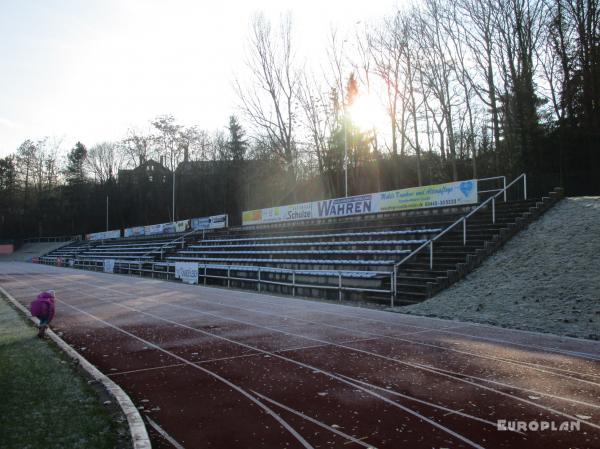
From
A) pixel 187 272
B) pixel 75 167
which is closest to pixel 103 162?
pixel 75 167

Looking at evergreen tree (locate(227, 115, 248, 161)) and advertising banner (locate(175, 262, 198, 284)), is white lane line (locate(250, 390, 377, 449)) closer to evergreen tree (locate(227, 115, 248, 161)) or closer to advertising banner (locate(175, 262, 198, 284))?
advertising banner (locate(175, 262, 198, 284))

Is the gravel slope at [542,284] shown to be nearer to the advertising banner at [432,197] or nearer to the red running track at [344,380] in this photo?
the red running track at [344,380]

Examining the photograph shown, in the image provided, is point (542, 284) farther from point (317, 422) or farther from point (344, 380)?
point (317, 422)

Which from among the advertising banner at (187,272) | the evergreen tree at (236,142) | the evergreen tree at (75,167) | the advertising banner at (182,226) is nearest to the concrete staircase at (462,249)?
the advertising banner at (187,272)

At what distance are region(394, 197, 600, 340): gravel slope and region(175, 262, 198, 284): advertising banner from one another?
546 inches

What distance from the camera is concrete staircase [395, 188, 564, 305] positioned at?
47.1 feet

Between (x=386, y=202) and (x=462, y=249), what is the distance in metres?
6.62

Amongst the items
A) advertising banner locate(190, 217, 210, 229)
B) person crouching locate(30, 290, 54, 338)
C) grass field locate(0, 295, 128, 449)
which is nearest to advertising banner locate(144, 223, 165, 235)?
advertising banner locate(190, 217, 210, 229)

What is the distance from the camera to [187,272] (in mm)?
25016

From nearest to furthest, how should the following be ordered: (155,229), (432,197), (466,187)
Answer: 1. (466,187)
2. (432,197)
3. (155,229)

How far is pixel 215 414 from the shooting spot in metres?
5.12

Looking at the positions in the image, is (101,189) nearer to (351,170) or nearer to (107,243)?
(107,243)

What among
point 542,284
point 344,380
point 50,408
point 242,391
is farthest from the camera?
point 542,284

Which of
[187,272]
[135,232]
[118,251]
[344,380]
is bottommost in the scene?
[344,380]
